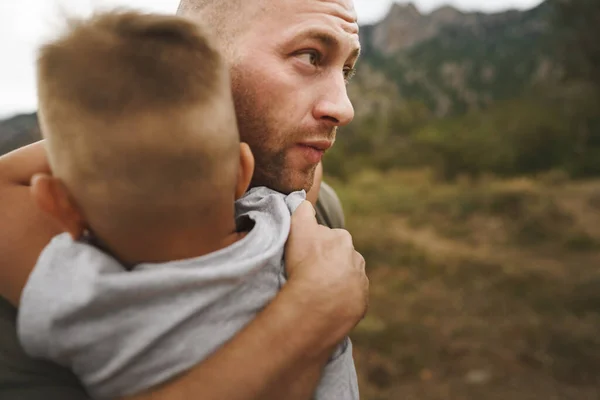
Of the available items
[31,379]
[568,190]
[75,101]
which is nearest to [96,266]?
[75,101]

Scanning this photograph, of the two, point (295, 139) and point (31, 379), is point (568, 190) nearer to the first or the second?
point (295, 139)

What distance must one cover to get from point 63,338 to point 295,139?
869 mm

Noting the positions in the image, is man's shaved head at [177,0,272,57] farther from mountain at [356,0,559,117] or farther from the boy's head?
mountain at [356,0,559,117]

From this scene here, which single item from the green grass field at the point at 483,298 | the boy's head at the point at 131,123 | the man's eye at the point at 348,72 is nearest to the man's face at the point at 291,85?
the man's eye at the point at 348,72

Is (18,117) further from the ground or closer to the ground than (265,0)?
closer to the ground

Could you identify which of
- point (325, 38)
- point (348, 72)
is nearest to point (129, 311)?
point (325, 38)

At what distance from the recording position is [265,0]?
4.53 feet

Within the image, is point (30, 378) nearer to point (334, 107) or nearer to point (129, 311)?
point (129, 311)

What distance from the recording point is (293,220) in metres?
1.09

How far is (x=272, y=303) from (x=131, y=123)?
442 millimetres

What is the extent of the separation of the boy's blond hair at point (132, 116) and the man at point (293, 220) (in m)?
0.28

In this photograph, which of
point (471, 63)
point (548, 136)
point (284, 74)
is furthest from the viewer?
point (471, 63)

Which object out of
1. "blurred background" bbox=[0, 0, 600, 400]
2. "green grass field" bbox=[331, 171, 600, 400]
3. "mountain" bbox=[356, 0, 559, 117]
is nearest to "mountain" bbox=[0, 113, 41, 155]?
"blurred background" bbox=[0, 0, 600, 400]

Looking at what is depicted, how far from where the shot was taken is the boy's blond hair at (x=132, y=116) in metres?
0.72
